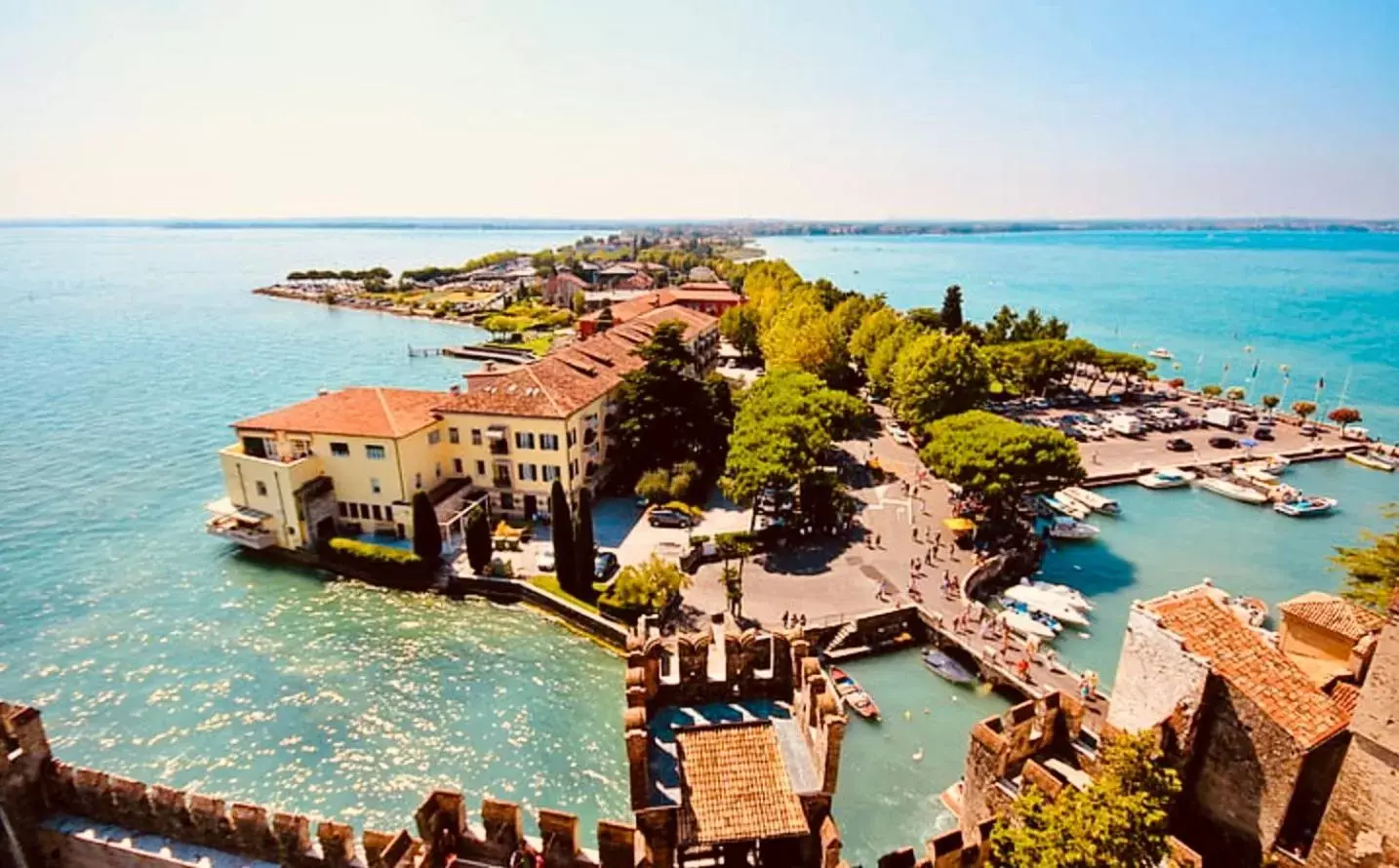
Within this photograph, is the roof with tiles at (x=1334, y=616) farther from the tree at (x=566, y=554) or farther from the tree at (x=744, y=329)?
the tree at (x=744, y=329)

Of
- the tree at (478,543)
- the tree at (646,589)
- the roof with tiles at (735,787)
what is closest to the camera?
the roof with tiles at (735,787)

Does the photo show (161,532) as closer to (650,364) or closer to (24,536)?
(24,536)

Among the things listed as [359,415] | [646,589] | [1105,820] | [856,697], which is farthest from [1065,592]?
[359,415]

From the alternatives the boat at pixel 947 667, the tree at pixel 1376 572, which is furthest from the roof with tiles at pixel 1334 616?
the boat at pixel 947 667

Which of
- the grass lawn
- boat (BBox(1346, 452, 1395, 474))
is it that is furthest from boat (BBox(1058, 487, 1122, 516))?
the grass lawn

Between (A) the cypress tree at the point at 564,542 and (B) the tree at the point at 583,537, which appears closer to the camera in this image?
(B) the tree at the point at 583,537

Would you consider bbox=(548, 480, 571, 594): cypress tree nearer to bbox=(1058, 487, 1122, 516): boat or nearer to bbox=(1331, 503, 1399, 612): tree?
bbox=(1331, 503, 1399, 612): tree

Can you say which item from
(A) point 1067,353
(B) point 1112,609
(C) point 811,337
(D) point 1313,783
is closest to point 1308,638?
(D) point 1313,783
